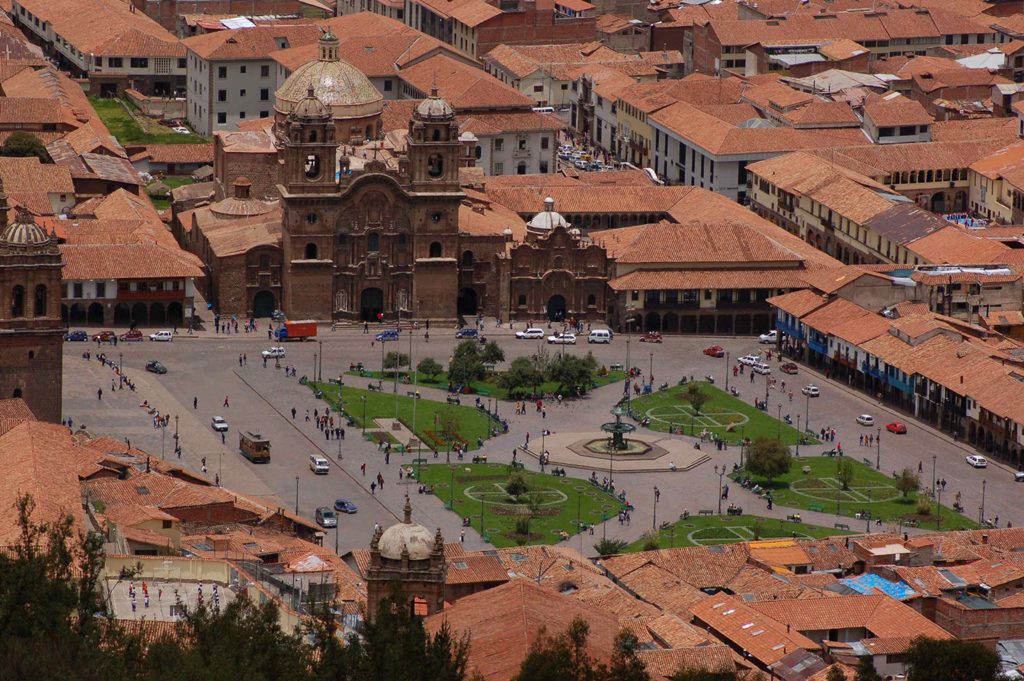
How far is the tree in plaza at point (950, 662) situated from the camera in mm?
102312

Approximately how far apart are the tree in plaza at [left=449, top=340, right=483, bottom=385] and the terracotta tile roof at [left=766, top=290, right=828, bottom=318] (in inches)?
704

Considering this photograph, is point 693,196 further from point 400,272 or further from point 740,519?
point 740,519

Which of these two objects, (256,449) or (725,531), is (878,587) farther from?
(256,449)

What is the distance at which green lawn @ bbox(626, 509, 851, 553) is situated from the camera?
129 m

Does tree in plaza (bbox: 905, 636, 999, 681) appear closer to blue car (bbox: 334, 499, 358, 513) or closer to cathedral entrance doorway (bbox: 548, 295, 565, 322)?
blue car (bbox: 334, 499, 358, 513)

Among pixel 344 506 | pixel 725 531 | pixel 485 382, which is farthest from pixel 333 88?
pixel 725 531

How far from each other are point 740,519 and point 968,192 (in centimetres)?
6931

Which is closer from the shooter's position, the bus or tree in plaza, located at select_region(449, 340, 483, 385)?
the bus

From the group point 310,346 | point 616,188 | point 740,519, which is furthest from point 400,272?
point 740,519

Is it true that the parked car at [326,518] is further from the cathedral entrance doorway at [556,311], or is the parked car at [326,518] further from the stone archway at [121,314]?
the cathedral entrance doorway at [556,311]

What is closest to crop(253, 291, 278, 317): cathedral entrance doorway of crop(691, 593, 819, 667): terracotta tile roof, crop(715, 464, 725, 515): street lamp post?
crop(715, 464, 725, 515): street lamp post

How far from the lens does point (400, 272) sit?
16738 centimetres

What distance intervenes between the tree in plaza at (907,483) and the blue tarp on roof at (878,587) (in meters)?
16.8

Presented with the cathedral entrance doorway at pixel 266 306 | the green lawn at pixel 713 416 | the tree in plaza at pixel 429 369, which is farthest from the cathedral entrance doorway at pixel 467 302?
the green lawn at pixel 713 416
